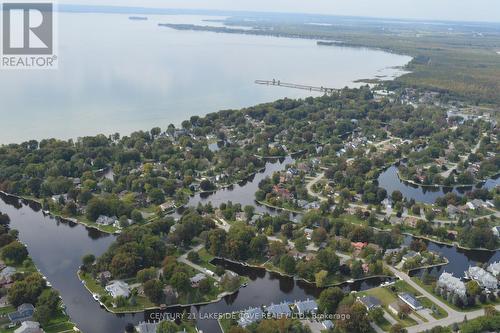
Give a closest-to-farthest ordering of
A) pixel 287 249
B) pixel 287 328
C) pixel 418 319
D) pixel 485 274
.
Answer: pixel 287 328, pixel 418 319, pixel 485 274, pixel 287 249

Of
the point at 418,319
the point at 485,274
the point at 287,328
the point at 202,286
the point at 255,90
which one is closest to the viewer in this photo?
the point at 287,328

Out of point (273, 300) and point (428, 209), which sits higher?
point (428, 209)

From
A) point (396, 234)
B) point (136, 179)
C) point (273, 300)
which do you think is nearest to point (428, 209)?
point (396, 234)

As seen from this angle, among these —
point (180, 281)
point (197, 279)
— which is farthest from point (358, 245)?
point (180, 281)

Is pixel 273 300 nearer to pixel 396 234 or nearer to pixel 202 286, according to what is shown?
pixel 202 286

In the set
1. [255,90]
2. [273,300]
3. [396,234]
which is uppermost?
[255,90]

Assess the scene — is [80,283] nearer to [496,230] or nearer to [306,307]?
[306,307]

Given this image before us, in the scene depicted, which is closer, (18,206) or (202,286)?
(202,286)
